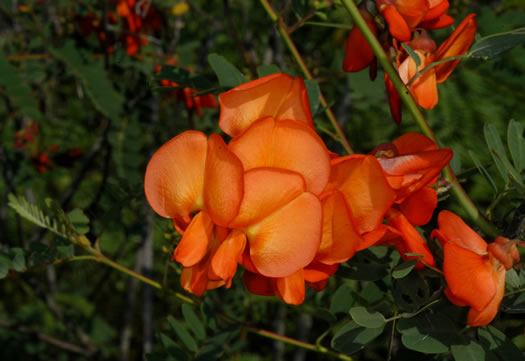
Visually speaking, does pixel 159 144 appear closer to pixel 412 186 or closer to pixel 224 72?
pixel 224 72

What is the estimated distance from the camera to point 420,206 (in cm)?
56

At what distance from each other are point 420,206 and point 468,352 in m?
0.16

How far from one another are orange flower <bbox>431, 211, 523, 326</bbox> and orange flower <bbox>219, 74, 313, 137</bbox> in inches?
7.3

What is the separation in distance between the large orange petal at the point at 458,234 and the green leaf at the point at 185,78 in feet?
1.44

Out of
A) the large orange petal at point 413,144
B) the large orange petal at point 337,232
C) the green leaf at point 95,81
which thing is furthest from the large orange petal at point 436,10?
the green leaf at point 95,81

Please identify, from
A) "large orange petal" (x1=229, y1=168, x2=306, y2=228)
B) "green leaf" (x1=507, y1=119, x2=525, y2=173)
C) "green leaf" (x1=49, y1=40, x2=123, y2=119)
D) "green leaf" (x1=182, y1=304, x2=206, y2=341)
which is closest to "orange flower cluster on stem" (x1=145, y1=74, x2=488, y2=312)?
"large orange petal" (x1=229, y1=168, x2=306, y2=228)

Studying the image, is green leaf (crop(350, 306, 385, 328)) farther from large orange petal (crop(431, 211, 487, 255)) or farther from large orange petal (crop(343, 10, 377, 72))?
large orange petal (crop(343, 10, 377, 72))

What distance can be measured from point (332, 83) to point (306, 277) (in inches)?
47.7

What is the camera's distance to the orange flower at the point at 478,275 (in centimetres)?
51

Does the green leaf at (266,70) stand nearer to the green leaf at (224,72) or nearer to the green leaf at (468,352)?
the green leaf at (224,72)

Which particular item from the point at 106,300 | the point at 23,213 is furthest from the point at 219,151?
the point at 106,300

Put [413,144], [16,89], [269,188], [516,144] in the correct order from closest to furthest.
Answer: [269,188]
[413,144]
[516,144]
[16,89]

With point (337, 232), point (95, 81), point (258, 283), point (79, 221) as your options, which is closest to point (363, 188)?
point (337, 232)

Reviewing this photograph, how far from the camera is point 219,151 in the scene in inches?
19.1
